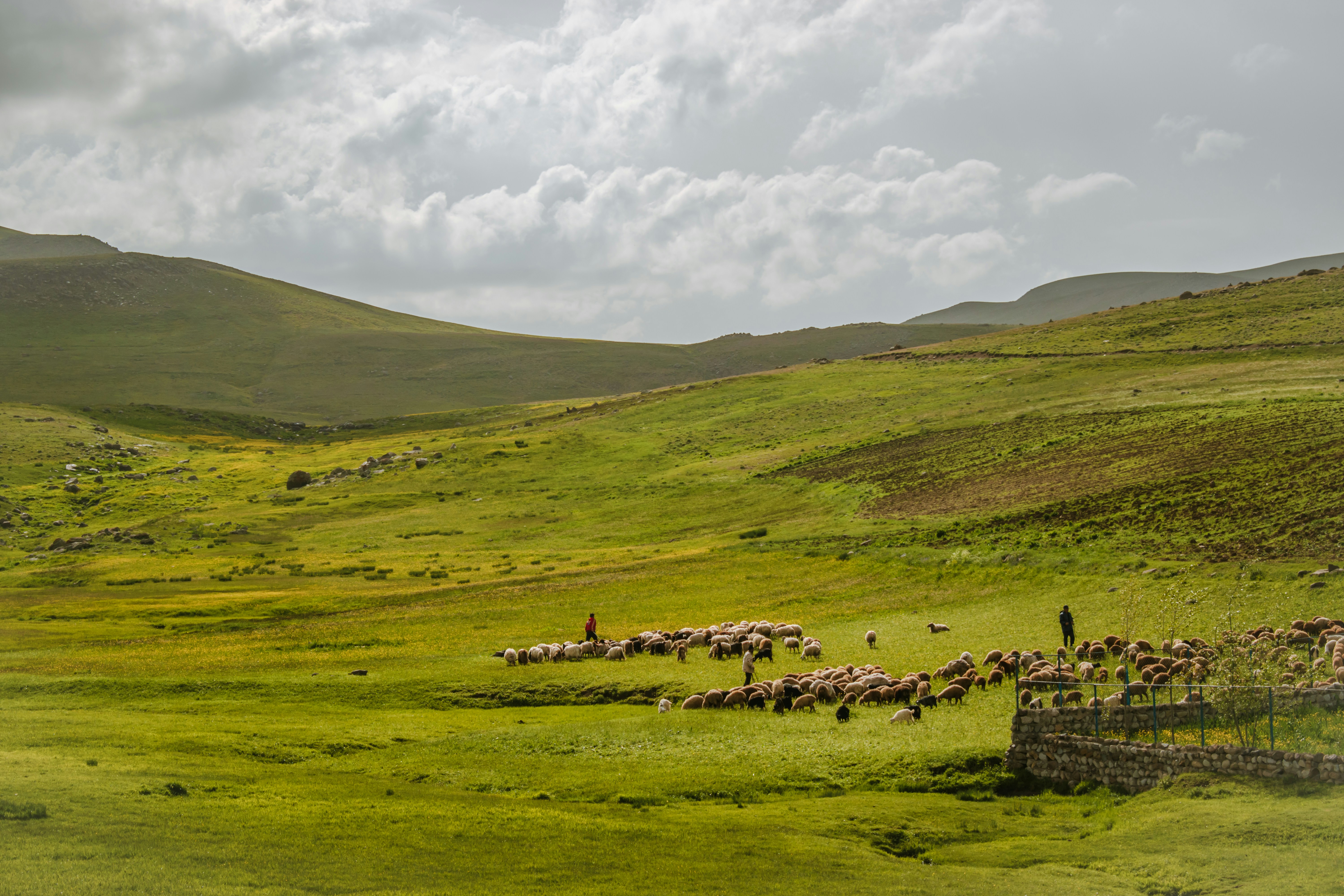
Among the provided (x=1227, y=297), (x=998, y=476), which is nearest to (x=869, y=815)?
(x=998, y=476)

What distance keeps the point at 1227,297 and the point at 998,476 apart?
84.7 metres

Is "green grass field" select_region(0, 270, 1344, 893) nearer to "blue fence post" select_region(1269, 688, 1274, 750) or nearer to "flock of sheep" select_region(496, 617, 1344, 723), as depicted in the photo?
"blue fence post" select_region(1269, 688, 1274, 750)

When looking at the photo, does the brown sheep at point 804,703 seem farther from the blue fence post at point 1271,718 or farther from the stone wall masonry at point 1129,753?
the blue fence post at point 1271,718

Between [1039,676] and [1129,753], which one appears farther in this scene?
[1039,676]

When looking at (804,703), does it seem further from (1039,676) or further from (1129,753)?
(1129,753)

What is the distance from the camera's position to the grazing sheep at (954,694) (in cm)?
3278

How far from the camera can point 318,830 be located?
19906mm

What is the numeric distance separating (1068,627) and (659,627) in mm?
21622

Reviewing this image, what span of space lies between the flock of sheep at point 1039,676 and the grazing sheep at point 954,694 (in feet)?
0.09

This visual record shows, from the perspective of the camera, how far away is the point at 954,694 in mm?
32906

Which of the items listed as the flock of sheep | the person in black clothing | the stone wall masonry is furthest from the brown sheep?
the person in black clothing

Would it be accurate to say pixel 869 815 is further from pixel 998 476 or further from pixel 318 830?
pixel 998 476

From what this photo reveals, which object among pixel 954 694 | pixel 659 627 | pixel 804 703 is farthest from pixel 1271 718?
pixel 659 627

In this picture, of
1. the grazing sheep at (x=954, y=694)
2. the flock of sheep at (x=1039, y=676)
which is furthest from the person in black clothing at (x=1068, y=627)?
the grazing sheep at (x=954, y=694)
